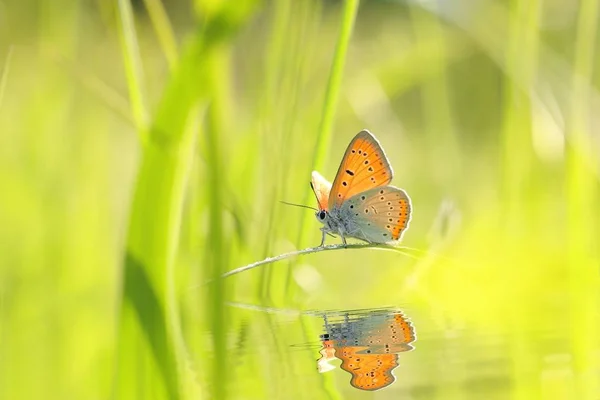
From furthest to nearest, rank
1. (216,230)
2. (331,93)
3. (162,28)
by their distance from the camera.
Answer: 1. (162,28)
2. (331,93)
3. (216,230)

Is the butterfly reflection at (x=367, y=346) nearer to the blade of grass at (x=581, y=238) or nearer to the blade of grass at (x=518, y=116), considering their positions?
the blade of grass at (x=581, y=238)

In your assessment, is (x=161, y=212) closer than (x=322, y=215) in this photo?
Yes

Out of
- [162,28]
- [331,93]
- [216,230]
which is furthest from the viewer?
[162,28]

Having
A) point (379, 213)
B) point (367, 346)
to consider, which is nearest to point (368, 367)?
point (367, 346)

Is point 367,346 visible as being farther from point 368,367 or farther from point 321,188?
point 321,188

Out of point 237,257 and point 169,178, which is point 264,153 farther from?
point 169,178

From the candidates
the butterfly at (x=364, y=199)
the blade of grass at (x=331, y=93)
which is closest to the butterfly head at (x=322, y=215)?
the butterfly at (x=364, y=199)

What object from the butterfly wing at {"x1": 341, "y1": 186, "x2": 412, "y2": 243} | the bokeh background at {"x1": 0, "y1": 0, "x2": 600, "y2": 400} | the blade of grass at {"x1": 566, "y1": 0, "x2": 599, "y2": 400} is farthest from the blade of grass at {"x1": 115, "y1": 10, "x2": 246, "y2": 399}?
the butterfly wing at {"x1": 341, "y1": 186, "x2": 412, "y2": 243}

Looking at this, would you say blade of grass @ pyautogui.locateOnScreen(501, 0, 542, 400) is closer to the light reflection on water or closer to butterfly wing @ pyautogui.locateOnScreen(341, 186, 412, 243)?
butterfly wing @ pyautogui.locateOnScreen(341, 186, 412, 243)
